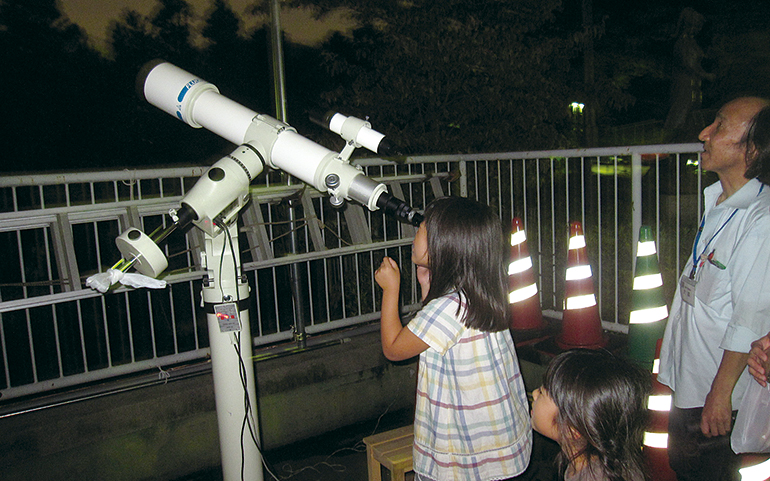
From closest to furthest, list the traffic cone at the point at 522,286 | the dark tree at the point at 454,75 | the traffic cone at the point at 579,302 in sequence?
the traffic cone at the point at 579,302, the traffic cone at the point at 522,286, the dark tree at the point at 454,75

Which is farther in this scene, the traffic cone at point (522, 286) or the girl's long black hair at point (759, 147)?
the traffic cone at point (522, 286)

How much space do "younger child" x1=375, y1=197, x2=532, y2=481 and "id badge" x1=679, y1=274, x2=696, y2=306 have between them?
81 centimetres

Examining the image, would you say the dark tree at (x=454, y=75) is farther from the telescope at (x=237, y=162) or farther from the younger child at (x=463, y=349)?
the younger child at (x=463, y=349)

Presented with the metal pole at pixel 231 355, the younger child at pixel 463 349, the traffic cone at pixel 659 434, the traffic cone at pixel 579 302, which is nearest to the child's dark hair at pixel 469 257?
the younger child at pixel 463 349

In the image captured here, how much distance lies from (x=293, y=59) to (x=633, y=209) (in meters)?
9.70

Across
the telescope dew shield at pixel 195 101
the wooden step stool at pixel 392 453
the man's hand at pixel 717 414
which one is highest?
the telescope dew shield at pixel 195 101

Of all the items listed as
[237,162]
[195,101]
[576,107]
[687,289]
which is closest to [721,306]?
[687,289]

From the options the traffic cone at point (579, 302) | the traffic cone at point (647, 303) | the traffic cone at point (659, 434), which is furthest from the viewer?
the traffic cone at point (579, 302)

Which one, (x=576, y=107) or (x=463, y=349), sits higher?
(x=576, y=107)

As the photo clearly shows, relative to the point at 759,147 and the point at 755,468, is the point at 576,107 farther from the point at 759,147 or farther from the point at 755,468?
the point at 755,468

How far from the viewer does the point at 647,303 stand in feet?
10.1

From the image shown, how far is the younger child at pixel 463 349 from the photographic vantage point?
1911 millimetres

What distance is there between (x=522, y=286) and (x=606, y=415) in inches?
92.0

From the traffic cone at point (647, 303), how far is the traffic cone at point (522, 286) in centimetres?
83
